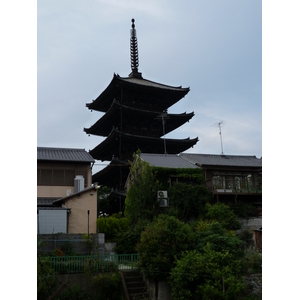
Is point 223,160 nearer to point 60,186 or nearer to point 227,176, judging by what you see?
point 227,176

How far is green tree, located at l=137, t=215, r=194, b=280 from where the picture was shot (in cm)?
1343

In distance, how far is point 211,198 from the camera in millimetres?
22219

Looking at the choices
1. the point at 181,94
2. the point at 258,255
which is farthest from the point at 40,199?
the point at 181,94

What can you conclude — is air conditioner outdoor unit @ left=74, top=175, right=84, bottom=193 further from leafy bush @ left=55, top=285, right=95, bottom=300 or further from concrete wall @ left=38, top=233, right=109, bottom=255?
leafy bush @ left=55, top=285, right=95, bottom=300

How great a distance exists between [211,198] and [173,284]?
986 centimetres

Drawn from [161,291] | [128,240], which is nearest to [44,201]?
[128,240]

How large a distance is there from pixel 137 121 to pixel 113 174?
18.2ft

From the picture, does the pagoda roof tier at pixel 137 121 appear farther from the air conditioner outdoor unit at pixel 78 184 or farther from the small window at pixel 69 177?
the air conditioner outdoor unit at pixel 78 184

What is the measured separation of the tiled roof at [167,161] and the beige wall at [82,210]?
459cm

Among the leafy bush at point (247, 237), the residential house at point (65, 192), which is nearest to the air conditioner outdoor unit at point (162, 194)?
the residential house at point (65, 192)

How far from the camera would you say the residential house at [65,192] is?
61.0 feet

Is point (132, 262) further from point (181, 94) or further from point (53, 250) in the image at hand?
point (181, 94)

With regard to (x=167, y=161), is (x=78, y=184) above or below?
below

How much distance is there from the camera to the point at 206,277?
12.5m
